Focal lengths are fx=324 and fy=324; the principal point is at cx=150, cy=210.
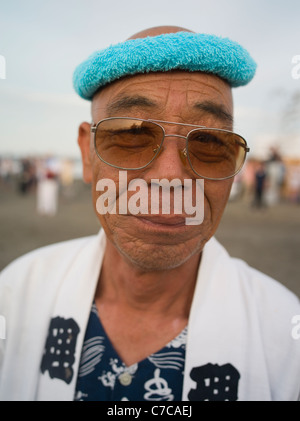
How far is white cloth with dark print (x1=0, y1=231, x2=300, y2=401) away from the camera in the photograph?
4.88ft

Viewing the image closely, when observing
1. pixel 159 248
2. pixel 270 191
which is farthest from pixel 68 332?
pixel 270 191

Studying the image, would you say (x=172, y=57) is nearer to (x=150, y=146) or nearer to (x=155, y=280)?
(x=150, y=146)

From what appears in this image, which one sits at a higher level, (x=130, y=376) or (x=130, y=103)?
(x=130, y=103)

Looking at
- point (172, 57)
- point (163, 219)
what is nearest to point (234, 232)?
point (163, 219)

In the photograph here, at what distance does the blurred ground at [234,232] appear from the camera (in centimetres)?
618

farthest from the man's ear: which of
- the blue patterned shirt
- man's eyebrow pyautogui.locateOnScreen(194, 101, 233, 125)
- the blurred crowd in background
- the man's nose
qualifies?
the blurred crowd in background

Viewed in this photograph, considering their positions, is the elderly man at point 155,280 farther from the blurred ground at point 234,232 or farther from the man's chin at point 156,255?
the blurred ground at point 234,232

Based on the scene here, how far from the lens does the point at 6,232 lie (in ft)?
25.4

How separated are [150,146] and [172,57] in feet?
1.18

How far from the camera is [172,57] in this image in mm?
1290

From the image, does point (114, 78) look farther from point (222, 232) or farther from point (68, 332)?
point (222, 232)

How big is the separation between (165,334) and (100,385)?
1.24ft

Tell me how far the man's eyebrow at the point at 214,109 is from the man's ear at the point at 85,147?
0.66 m

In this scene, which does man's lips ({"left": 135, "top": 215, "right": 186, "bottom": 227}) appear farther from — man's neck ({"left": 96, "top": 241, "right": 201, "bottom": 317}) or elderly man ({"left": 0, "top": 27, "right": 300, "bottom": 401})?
man's neck ({"left": 96, "top": 241, "right": 201, "bottom": 317})
